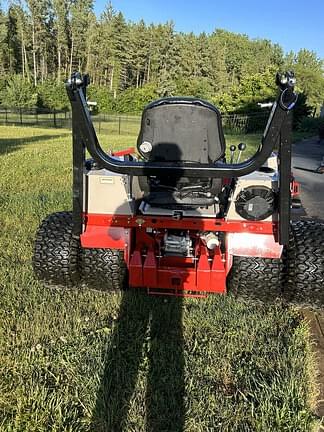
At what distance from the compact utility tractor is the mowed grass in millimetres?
214

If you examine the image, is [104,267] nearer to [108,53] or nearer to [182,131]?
[182,131]

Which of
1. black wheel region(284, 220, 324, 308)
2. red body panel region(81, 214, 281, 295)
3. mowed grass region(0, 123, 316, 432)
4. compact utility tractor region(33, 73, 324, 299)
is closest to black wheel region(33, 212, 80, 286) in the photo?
compact utility tractor region(33, 73, 324, 299)

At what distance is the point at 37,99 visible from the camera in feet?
186

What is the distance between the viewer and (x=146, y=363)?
2898 mm

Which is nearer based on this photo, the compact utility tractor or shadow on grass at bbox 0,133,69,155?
the compact utility tractor

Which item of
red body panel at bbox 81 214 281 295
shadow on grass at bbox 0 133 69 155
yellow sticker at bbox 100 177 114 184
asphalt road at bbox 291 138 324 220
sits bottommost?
shadow on grass at bbox 0 133 69 155

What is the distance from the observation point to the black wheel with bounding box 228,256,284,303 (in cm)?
357

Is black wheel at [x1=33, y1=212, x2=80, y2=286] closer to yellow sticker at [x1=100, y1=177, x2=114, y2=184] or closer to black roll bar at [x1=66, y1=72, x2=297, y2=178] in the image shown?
yellow sticker at [x1=100, y1=177, x2=114, y2=184]

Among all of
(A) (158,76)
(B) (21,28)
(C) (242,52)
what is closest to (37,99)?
(B) (21,28)

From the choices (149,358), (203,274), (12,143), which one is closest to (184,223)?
(203,274)

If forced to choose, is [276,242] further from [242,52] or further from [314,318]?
[242,52]

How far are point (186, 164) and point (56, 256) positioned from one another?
1456mm

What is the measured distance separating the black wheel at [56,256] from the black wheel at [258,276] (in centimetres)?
129

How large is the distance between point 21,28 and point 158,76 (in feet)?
70.7
